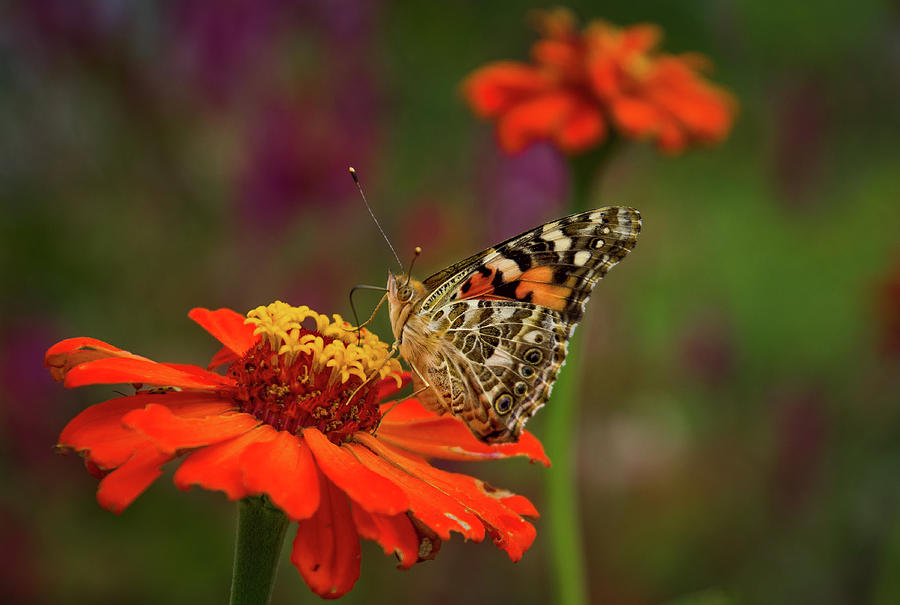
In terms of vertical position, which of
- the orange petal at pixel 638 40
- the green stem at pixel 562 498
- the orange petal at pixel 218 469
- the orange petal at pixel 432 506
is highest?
the orange petal at pixel 638 40

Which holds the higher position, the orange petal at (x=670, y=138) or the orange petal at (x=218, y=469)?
the orange petal at (x=670, y=138)

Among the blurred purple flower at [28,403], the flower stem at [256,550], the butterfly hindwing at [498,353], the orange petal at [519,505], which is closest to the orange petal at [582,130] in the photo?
the butterfly hindwing at [498,353]

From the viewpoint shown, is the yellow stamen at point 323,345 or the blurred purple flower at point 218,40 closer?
the yellow stamen at point 323,345

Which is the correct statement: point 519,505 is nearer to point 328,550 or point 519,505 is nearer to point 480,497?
point 480,497

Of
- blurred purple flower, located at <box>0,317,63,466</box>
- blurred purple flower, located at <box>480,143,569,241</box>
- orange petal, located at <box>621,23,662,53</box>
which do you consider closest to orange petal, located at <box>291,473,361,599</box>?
orange petal, located at <box>621,23,662,53</box>

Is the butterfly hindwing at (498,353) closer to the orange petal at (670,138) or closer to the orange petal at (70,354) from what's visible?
the orange petal at (70,354)

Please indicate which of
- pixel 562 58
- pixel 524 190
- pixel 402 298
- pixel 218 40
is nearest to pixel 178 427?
pixel 402 298

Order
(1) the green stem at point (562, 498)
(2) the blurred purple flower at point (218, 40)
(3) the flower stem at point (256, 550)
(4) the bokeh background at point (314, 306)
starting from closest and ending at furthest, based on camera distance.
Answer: (3) the flower stem at point (256, 550), (1) the green stem at point (562, 498), (4) the bokeh background at point (314, 306), (2) the blurred purple flower at point (218, 40)
